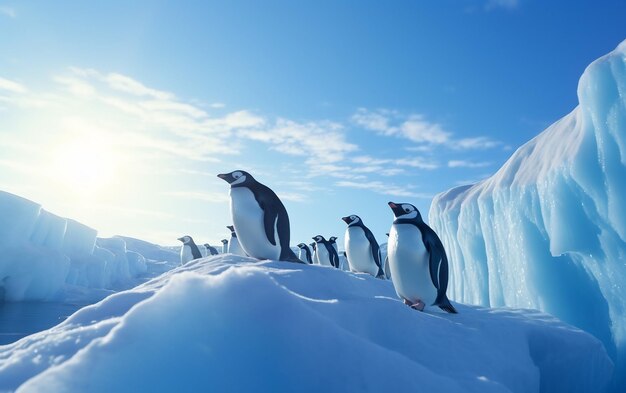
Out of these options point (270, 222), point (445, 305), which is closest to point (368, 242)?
point (270, 222)

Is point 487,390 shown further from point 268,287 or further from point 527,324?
point 527,324

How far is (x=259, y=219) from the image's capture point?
602 cm

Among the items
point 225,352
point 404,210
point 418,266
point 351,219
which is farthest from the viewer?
point 351,219

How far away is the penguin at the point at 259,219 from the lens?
605cm

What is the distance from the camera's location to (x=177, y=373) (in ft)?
4.56

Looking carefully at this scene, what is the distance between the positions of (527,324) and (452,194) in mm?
8245

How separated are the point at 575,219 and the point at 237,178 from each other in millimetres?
4758

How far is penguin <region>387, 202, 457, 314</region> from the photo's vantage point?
4453 millimetres

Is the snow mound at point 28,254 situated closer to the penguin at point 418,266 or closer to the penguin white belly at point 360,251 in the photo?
the penguin white belly at point 360,251

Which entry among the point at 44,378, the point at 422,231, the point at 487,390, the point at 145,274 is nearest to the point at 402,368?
the point at 487,390

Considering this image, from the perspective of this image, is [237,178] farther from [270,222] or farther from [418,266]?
[418,266]

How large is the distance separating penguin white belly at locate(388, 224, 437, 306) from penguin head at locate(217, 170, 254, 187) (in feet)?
8.42

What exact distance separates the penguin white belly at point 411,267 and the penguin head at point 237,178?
8.42 ft

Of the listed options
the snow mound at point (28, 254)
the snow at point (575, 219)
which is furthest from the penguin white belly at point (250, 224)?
the snow mound at point (28, 254)
